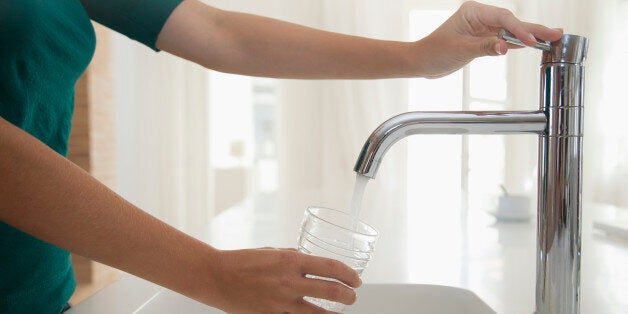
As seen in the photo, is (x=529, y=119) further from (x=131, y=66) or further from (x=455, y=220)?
(x=131, y=66)

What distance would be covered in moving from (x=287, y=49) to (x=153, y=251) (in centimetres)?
51

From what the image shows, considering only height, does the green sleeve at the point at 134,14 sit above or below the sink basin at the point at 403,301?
→ above

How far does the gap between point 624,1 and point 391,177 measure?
1.73 meters

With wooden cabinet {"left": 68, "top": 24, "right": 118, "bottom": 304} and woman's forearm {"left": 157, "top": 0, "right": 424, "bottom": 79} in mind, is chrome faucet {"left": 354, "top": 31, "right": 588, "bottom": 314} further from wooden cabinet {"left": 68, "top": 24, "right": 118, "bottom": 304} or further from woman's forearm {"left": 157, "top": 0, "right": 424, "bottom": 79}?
wooden cabinet {"left": 68, "top": 24, "right": 118, "bottom": 304}

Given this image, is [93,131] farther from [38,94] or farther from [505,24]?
[505,24]

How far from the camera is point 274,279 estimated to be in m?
0.40

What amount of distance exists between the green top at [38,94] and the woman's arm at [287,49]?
145 mm

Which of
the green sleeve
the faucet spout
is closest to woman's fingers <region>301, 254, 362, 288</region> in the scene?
the faucet spout

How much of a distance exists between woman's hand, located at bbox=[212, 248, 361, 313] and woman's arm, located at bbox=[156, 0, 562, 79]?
1.34ft

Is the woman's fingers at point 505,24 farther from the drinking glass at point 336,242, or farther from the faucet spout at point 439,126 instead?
the drinking glass at point 336,242

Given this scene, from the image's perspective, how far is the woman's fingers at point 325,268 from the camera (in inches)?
15.7

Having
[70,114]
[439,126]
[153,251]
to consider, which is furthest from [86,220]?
[70,114]

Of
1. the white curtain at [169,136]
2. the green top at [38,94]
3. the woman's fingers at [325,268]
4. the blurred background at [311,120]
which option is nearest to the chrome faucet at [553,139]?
the woman's fingers at [325,268]

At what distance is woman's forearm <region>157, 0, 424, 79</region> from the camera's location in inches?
31.9
